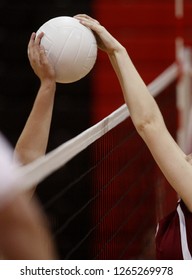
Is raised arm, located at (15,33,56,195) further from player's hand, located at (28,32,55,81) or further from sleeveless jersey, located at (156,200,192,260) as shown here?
sleeveless jersey, located at (156,200,192,260)

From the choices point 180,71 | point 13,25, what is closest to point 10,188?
point 180,71

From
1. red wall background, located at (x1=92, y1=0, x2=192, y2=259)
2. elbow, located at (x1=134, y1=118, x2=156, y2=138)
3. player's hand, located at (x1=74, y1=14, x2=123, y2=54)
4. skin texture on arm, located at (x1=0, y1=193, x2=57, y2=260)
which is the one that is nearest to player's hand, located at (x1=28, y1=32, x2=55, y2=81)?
player's hand, located at (x1=74, y1=14, x2=123, y2=54)

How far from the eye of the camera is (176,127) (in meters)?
5.37

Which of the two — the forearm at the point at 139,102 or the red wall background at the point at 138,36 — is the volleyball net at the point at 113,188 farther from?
the red wall background at the point at 138,36

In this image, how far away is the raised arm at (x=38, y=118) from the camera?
2463 mm

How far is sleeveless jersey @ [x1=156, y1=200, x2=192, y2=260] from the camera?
226 centimetres

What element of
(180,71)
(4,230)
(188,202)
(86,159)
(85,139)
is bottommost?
(86,159)

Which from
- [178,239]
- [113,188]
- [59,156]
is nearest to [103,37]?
[59,156]

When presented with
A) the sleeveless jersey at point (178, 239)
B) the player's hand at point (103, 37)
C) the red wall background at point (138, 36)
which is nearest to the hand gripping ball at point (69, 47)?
the player's hand at point (103, 37)

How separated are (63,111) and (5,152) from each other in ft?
14.4

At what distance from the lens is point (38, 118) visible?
8.27 ft

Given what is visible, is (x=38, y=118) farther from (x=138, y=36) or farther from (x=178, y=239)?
(x=138, y=36)
